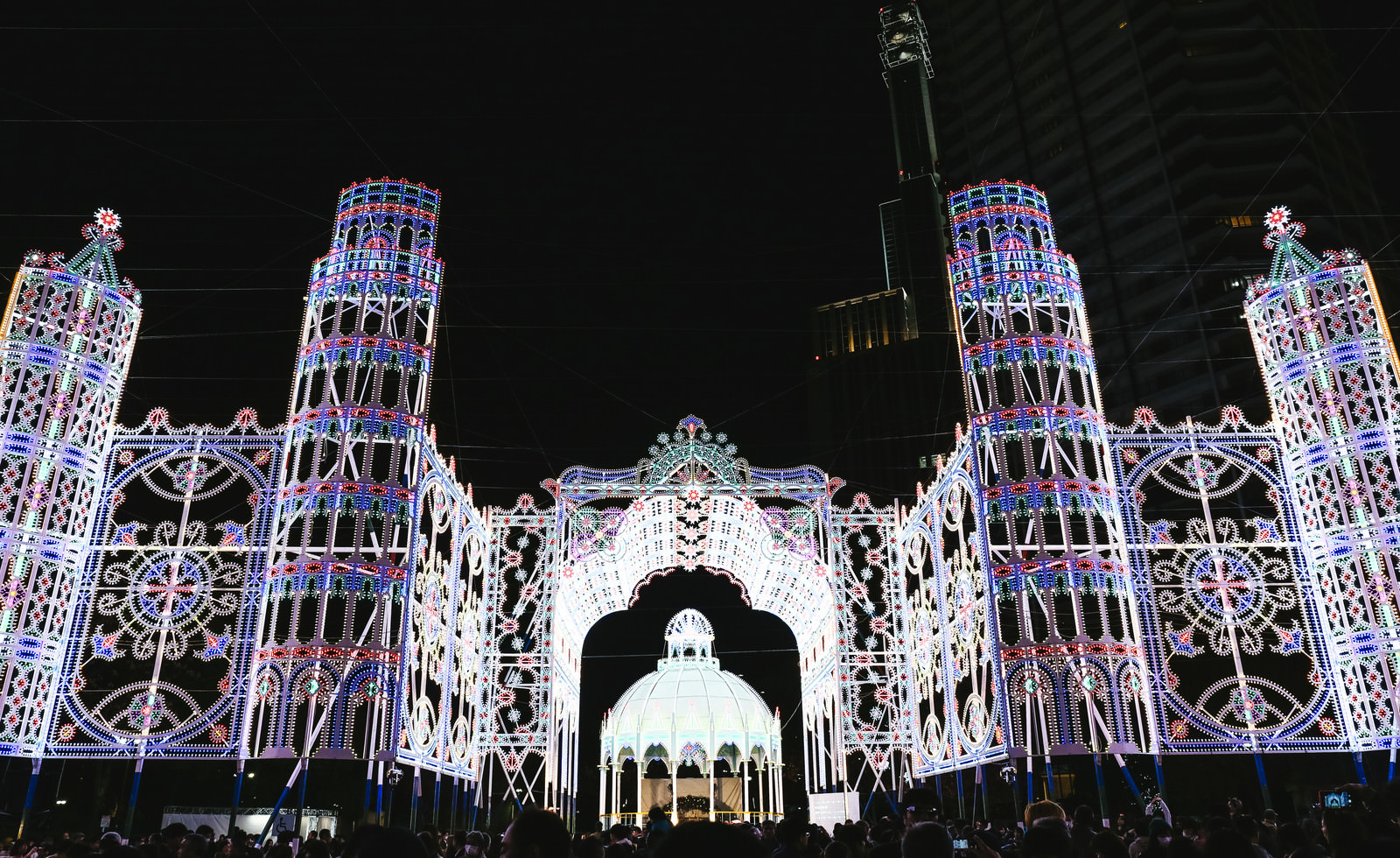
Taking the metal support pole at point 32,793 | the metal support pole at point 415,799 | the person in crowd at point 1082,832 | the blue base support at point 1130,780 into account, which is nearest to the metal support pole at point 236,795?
the metal support pole at point 32,793

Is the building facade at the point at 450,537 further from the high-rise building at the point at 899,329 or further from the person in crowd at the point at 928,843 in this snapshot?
the high-rise building at the point at 899,329

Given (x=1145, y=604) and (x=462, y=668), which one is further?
(x=462, y=668)

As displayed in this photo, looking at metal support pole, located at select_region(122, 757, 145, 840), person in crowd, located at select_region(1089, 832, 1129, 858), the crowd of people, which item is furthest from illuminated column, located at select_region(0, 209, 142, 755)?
person in crowd, located at select_region(1089, 832, 1129, 858)

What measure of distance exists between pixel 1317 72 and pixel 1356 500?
57059 mm

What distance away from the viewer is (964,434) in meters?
23.3

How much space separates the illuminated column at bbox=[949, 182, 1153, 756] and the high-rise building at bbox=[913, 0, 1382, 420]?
34.9 m

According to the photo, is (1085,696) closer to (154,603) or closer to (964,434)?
(964,434)

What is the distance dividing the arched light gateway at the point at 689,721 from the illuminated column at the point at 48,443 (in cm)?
2048

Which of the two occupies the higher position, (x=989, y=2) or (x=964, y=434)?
(x=989, y=2)

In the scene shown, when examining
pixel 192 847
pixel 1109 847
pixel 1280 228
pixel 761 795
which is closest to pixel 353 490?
pixel 192 847

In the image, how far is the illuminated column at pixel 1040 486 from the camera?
1955cm

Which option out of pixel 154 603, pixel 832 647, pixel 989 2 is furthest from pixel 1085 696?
pixel 989 2

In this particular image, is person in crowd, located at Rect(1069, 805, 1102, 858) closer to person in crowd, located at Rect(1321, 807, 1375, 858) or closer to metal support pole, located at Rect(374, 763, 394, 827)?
person in crowd, located at Rect(1321, 807, 1375, 858)

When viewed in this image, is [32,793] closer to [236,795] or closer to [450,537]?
[236,795]
